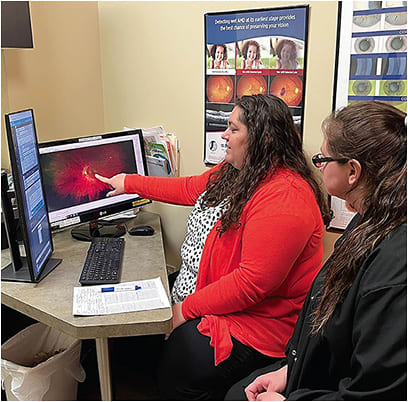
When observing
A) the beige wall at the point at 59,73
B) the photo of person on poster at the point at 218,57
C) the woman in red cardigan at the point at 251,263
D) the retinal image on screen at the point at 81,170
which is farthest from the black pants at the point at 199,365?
the beige wall at the point at 59,73

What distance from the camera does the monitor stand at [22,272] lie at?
5.52 ft

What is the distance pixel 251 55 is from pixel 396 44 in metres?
0.60

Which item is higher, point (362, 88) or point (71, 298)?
point (362, 88)

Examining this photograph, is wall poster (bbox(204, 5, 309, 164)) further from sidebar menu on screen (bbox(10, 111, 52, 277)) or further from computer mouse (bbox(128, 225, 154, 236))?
sidebar menu on screen (bbox(10, 111, 52, 277))

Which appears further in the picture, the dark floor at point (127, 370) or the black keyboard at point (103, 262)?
the dark floor at point (127, 370)

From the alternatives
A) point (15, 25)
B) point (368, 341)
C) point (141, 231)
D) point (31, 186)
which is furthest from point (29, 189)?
point (368, 341)

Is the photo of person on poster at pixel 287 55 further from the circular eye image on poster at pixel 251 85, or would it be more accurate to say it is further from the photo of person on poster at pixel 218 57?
the photo of person on poster at pixel 218 57

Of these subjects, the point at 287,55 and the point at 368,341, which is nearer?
the point at 368,341

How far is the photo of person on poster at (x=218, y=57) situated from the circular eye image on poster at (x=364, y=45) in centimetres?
58

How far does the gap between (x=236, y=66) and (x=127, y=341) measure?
1424mm

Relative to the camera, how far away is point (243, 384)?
1.53 metres

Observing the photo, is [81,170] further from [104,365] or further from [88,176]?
[104,365]

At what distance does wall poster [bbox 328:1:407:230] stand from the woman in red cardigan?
0.87 ft

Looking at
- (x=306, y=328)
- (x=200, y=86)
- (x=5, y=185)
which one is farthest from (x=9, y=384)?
(x=200, y=86)
